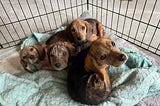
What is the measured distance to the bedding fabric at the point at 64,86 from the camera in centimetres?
106

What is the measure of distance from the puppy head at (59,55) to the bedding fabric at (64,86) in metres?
0.16

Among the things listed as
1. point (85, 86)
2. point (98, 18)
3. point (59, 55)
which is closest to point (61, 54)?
point (59, 55)

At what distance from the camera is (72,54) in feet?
3.71

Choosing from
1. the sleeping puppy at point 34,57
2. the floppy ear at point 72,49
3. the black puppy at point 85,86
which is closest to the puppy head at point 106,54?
the black puppy at point 85,86

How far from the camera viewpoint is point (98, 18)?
1.80m

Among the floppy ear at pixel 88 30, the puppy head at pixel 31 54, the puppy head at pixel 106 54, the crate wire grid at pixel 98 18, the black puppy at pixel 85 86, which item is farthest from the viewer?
the crate wire grid at pixel 98 18

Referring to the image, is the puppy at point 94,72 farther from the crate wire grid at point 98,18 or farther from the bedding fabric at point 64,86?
the crate wire grid at point 98,18

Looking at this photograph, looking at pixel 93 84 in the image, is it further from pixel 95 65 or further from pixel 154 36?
pixel 154 36

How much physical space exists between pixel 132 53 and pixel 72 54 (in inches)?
15.6

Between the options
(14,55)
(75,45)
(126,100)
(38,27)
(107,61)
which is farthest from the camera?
(38,27)

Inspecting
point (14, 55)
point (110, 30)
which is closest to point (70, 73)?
point (14, 55)

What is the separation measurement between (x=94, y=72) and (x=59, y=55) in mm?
214

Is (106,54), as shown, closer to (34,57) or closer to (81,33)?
(81,33)

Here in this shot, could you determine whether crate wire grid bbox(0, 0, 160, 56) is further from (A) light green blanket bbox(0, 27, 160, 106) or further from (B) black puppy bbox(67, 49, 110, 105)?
(B) black puppy bbox(67, 49, 110, 105)
